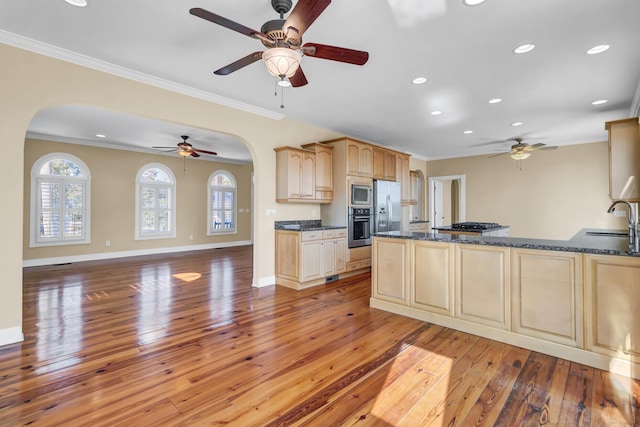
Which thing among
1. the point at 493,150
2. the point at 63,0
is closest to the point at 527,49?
the point at 63,0

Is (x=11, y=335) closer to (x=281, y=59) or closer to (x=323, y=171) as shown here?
(x=281, y=59)

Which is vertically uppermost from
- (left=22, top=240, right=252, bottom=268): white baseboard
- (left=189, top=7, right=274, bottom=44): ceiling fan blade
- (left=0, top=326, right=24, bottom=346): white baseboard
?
(left=189, top=7, right=274, bottom=44): ceiling fan blade

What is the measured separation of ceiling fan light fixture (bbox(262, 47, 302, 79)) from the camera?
2123 millimetres

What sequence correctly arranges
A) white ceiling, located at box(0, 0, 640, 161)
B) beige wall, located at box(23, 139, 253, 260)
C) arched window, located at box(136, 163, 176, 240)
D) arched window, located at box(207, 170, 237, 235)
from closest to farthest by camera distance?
white ceiling, located at box(0, 0, 640, 161) → beige wall, located at box(23, 139, 253, 260) → arched window, located at box(136, 163, 176, 240) → arched window, located at box(207, 170, 237, 235)

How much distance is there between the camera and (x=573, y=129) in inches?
228

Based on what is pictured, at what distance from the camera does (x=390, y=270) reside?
3586mm

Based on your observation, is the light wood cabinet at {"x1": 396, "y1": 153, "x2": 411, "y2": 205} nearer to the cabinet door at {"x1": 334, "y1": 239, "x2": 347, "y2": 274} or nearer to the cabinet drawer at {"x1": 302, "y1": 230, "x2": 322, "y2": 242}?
the cabinet door at {"x1": 334, "y1": 239, "x2": 347, "y2": 274}

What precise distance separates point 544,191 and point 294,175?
237 inches

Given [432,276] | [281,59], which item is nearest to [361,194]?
[432,276]

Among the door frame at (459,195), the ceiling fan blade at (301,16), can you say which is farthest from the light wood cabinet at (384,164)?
the ceiling fan blade at (301,16)

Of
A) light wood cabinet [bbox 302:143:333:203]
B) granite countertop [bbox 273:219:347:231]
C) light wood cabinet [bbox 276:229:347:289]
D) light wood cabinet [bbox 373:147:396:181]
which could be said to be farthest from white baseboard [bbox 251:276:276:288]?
light wood cabinet [bbox 373:147:396:181]

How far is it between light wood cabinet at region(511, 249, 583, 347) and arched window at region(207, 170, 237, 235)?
27.2 feet

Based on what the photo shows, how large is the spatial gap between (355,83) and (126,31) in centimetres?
235

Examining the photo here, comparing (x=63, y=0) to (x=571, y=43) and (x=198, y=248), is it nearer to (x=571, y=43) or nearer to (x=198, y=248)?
(x=571, y=43)
